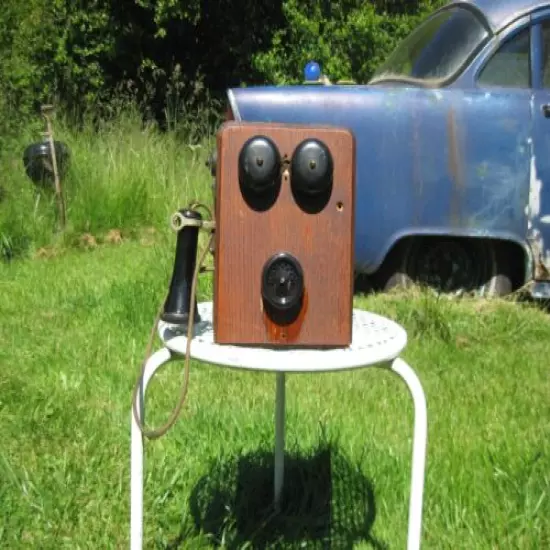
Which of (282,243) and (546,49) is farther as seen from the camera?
(546,49)

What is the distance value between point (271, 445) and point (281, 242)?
1.31 m

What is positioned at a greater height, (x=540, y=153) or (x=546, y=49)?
(x=546, y=49)

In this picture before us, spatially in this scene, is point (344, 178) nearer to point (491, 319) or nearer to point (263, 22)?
point (491, 319)

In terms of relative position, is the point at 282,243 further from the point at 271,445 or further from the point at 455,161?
the point at 455,161

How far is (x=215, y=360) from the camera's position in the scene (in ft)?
5.93

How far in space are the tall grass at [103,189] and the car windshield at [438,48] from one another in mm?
1827

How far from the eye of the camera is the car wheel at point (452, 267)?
16.0ft

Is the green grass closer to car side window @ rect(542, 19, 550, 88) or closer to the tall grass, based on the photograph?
car side window @ rect(542, 19, 550, 88)

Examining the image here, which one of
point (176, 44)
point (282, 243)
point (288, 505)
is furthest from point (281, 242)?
point (176, 44)

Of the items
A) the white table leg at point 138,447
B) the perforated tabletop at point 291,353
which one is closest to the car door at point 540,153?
the perforated tabletop at point 291,353

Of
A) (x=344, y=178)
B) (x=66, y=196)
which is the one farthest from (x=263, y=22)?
(x=344, y=178)

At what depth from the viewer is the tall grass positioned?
667 centimetres

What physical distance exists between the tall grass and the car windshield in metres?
1.83

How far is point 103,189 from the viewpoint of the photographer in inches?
276
